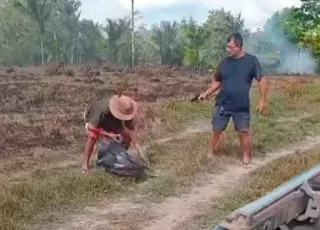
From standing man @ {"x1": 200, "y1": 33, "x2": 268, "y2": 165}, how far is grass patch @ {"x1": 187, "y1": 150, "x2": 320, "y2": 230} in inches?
25.6

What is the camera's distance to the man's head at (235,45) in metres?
7.36

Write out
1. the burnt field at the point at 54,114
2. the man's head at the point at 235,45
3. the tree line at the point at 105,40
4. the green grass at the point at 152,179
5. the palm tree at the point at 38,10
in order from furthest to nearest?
the tree line at the point at 105,40, the palm tree at the point at 38,10, the burnt field at the point at 54,114, the man's head at the point at 235,45, the green grass at the point at 152,179

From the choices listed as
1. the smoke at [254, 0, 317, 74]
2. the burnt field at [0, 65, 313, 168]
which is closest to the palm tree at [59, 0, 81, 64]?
the smoke at [254, 0, 317, 74]

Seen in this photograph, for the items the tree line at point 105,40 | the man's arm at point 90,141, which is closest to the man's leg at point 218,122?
the man's arm at point 90,141

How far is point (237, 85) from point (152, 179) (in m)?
1.61

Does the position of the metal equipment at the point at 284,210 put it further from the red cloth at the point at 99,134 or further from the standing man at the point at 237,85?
the standing man at the point at 237,85

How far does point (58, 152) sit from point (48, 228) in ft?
11.3

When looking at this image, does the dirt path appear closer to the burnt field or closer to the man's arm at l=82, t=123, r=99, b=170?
the man's arm at l=82, t=123, r=99, b=170

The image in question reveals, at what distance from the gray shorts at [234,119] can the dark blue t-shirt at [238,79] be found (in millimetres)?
62

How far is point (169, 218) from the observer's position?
18.5 feet

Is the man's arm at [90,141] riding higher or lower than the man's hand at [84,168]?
higher

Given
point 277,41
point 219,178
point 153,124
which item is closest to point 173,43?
point 277,41

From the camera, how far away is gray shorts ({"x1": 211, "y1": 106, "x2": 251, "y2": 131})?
7629mm

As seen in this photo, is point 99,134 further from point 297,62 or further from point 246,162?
point 297,62
